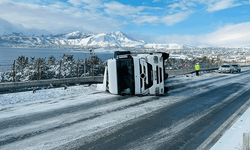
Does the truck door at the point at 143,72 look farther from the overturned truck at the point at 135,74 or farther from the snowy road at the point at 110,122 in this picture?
the snowy road at the point at 110,122

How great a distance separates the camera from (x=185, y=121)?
6086 mm

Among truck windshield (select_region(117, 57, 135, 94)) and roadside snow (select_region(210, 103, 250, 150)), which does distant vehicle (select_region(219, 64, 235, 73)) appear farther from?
roadside snow (select_region(210, 103, 250, 150))

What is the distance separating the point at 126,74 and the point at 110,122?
4.26 metres

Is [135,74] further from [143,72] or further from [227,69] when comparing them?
[227,69]

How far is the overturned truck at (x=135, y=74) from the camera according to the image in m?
9.73

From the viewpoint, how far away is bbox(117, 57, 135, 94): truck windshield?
31.9ft

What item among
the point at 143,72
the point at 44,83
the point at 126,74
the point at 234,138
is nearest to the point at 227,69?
the point at 143,72

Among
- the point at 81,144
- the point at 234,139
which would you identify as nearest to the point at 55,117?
the point at 81,144

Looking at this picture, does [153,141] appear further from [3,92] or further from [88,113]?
[3,92]

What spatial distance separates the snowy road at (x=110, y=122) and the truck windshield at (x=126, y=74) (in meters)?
0.90

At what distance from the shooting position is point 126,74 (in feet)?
32.1

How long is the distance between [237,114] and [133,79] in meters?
4.98

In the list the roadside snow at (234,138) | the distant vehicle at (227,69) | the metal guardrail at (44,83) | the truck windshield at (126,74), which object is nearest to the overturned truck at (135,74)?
the truck windshield at (126,74)

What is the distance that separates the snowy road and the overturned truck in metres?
0.89
